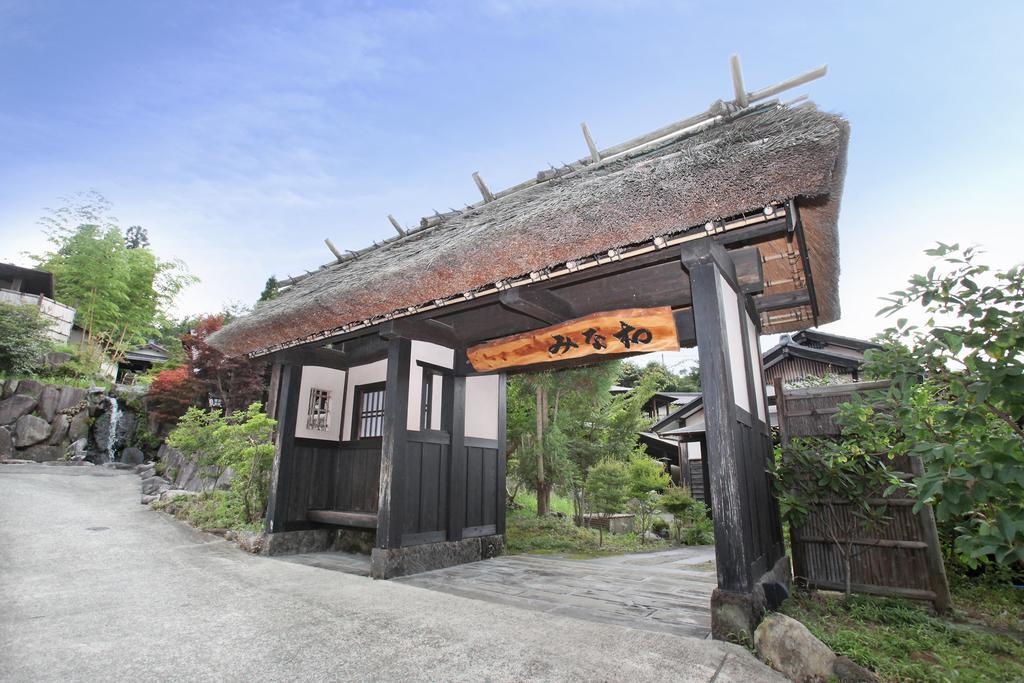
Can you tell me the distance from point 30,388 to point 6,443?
6.71ft

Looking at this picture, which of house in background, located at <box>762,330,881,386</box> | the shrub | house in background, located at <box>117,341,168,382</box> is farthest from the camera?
house in background, located at <box>117,341,168,382</box>

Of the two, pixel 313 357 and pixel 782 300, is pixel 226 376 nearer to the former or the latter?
pixel 313 357

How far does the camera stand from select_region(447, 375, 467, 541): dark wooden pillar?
5.62 m

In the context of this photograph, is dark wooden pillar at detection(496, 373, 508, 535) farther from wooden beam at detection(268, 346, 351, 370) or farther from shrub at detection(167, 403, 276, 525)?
shrub at detection(167, 403, 276, 525)

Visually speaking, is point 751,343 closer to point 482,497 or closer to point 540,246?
point 540,246

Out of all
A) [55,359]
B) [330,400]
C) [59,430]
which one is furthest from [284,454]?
[55,359]

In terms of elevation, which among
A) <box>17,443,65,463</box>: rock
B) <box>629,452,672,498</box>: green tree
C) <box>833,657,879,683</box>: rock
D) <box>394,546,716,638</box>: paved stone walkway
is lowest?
<box>394,546,716,638</box>: paved stone walkway

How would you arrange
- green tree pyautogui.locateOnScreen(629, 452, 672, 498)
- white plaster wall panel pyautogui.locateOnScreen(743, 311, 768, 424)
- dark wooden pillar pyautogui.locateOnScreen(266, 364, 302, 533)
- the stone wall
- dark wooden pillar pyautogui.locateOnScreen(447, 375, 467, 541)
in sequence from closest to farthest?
white plaster wall panel pyautogui.locateOnScreen(743, 311, 768, 424), dark wooden pillar pyautogui.locateOnScreen(447, 375, 467, 541), dark wooden pillar pyautogui.locateOnScreen(266, 364, 302, 533), green tree pyautogui.locateOnScreen(629, 452, 672, 498), the stone wall

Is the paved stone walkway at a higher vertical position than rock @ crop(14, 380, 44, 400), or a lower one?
lower

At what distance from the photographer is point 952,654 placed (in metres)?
2.71

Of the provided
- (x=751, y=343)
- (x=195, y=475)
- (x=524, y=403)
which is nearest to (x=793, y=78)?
(x=751, y=343)

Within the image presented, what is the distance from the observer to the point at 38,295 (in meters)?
18.9

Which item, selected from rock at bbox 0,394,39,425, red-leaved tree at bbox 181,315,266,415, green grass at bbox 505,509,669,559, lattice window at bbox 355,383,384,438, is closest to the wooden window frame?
lattice window at bbox 355,383,384,438

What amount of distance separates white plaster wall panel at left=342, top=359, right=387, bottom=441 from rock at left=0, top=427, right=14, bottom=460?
1506 cm
